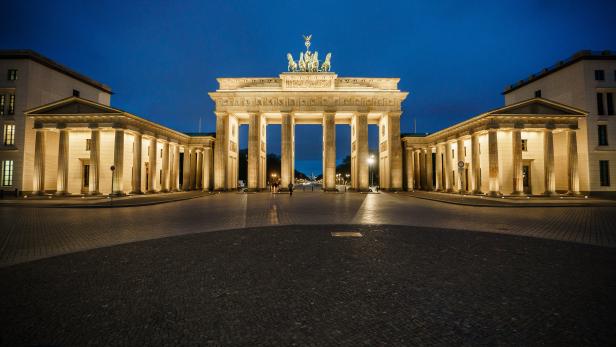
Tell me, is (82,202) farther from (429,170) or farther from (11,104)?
(429,170)

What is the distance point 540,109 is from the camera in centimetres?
3231

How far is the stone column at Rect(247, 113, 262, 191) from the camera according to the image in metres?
42.3

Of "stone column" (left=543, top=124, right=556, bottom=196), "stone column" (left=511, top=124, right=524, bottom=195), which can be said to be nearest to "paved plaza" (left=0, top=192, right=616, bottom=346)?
"stone column" (left=511, top=124, right=524, bottom=195)

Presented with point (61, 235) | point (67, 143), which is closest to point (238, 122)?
point (67, 143)

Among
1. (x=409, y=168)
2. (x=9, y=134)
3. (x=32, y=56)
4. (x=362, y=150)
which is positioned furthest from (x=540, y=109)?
(x=9, y=134)

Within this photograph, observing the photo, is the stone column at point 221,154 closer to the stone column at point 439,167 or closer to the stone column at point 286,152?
the stone column at point 286,152

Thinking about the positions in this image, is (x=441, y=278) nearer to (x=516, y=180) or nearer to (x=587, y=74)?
(x=516, y=180)

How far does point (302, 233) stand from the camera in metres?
10.0

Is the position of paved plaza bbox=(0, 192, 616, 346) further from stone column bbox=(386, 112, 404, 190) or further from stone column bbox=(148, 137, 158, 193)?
stone column bbox=(386, 112, 404, 190)

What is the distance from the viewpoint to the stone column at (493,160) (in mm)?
31812

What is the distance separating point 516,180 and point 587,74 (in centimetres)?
1682

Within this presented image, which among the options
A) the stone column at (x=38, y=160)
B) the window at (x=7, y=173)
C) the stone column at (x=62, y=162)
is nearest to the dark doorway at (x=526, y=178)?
the stone column at (x=62, y=162)

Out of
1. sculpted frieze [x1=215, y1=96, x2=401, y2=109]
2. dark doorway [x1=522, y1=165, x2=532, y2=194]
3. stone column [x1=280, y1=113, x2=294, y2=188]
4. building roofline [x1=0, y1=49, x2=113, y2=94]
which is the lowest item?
dark doorway [x1=522, y1=165, x2=532, y2=194]

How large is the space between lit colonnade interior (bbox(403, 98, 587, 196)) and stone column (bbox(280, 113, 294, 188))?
23382 millimetres
